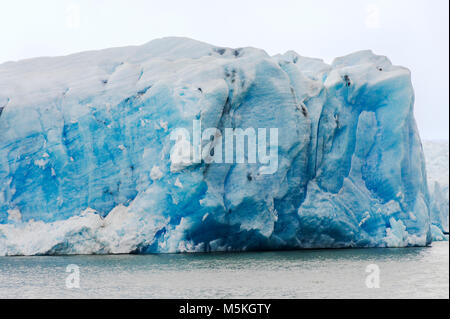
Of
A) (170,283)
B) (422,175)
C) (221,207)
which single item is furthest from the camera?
(422,175)

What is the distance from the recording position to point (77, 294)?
11.2 metres

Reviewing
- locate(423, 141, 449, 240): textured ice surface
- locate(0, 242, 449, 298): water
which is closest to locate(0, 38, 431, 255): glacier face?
locate(0, 242, 449, 298): water

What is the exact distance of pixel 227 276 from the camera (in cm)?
1324

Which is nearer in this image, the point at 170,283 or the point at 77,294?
the point at 77,294

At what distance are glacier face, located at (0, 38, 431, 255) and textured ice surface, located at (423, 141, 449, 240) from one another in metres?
11.1

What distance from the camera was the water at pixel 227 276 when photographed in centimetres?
1134

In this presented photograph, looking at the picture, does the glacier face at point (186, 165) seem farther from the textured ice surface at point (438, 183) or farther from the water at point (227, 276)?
the textured ice surface at point (438, 183)

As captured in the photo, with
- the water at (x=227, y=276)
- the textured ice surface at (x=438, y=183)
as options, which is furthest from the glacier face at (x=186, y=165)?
the textured ice surface at (x=438, y=183)

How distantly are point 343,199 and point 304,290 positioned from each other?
392 inches

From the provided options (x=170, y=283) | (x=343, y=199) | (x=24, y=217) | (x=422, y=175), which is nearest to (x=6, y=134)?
(x=24, y=217)

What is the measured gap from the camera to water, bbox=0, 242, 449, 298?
1134 centimetres

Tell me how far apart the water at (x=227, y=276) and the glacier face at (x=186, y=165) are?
4.93ft
